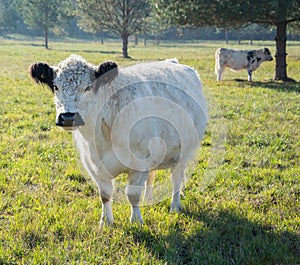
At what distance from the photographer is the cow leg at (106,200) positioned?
174 inches

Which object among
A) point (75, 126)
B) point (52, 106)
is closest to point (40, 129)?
point (52, 106)

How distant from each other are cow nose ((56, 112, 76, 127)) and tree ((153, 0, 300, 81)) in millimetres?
13853

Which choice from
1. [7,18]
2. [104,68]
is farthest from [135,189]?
[7,18]

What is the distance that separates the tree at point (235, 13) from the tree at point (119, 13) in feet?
74.5

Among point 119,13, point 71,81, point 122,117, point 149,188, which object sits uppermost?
point 119,13

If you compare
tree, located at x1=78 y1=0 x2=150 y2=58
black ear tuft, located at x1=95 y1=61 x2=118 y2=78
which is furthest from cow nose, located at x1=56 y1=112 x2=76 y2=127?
tree, located at x1=78 y1=0 x2=150 y2=58

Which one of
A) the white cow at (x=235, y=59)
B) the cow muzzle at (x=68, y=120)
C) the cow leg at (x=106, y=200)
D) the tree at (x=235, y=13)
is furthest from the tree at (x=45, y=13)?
the cow muzzle at (x=68, y=120)

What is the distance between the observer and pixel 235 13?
1636 centimetres

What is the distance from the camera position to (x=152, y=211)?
476 cm

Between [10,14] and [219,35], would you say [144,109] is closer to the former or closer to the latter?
[10,14]

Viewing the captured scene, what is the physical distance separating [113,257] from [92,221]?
2.79 ft

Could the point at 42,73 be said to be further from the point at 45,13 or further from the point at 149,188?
the point at 45,13

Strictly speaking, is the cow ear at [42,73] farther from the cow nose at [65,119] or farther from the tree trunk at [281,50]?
the tree trunk at [281,50]

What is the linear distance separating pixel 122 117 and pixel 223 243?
5.85ft
